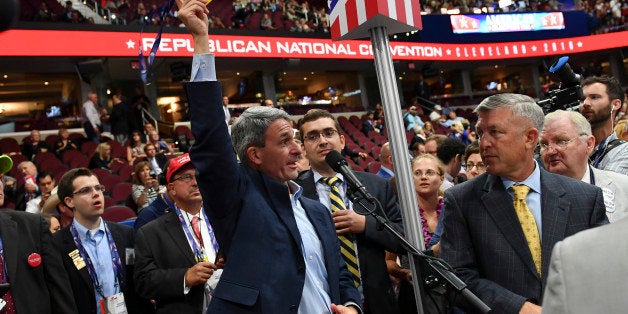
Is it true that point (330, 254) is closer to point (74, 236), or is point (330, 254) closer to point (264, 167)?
point (264, 167)

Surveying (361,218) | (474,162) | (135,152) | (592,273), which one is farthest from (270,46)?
(592,273)

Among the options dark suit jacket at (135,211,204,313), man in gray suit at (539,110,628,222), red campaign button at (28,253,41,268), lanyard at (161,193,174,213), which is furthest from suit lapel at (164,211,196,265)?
man in gray suit at (539,110,628,222)

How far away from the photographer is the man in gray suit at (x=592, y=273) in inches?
22.9

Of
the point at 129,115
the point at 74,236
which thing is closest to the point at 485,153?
the point at 74,236

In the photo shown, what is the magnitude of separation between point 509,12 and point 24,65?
15232 millimetres

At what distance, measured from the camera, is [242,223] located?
1.72 metres

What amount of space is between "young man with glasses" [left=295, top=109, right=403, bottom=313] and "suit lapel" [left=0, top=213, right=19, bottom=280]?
1.30 meters

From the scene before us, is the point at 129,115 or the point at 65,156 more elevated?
the point at 129,115

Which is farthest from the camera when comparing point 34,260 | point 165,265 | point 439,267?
point 165,265

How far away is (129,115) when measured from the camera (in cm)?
1130

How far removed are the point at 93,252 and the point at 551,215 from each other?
2.27 m

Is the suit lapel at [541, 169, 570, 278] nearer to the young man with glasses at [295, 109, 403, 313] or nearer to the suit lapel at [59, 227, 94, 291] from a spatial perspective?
the young man with glasses at [295, 109, 403, 313]

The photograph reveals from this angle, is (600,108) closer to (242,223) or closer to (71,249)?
(242,223)

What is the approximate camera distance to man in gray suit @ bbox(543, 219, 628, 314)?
0.58 m
